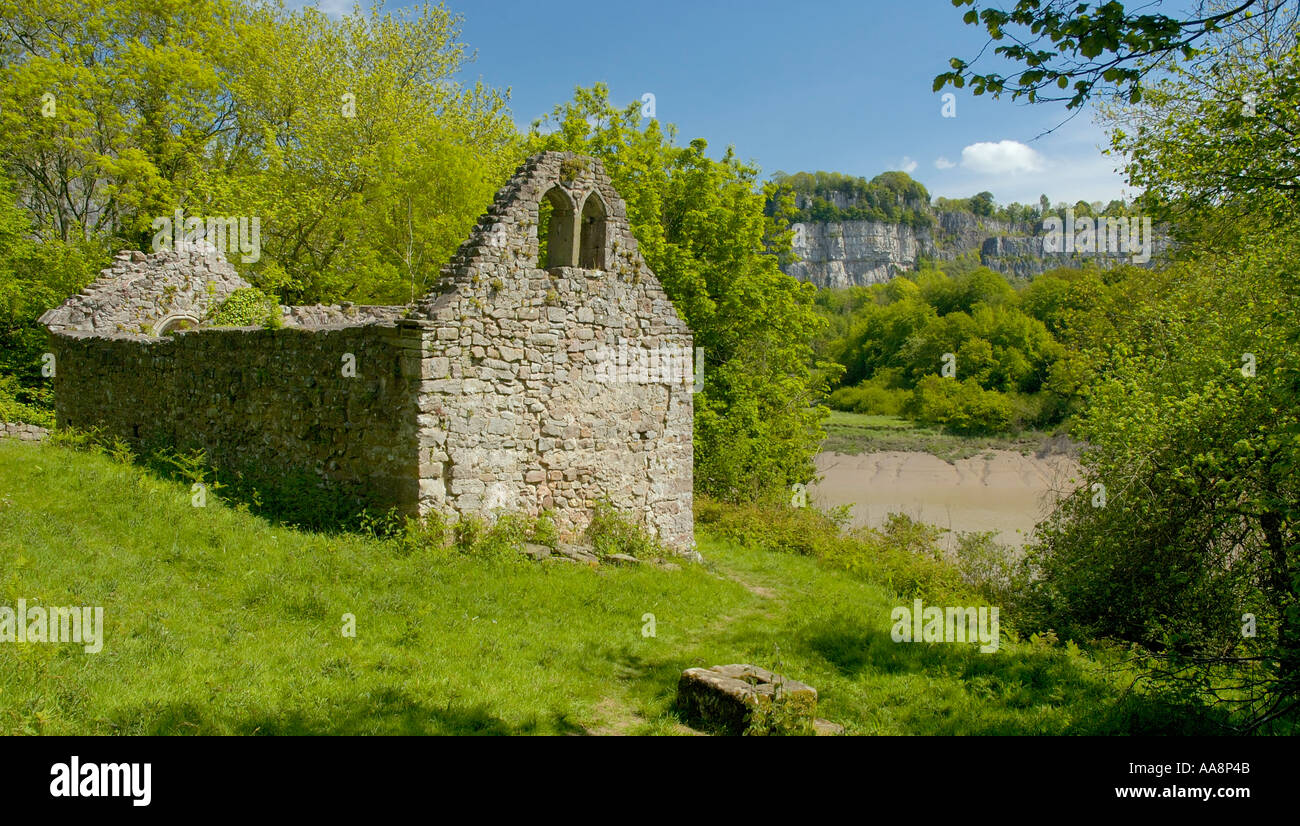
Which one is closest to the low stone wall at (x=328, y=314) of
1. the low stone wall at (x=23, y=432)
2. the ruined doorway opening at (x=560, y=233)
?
the low stone wall at (x=23, y=432)

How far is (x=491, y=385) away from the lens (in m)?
11.1

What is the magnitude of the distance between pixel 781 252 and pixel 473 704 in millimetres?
22879

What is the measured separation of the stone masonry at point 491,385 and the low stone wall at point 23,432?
5.21 ft

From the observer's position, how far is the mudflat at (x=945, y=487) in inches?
1210

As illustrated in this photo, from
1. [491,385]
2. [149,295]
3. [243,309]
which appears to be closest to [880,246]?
[243,309]

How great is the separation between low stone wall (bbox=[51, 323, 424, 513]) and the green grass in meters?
36.9

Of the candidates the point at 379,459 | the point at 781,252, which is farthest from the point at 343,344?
the point at 781,252

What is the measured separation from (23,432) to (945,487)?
34.9 metres

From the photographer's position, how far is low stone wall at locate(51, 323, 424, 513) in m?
10.7

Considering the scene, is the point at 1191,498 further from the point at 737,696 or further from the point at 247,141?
the point at 247,141

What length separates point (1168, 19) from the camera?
16.6 ft

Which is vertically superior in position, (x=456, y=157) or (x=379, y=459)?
(x=456, y=157)

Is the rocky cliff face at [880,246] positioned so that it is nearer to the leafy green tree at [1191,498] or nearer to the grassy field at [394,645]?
the leafy green tree at [1191,498]
